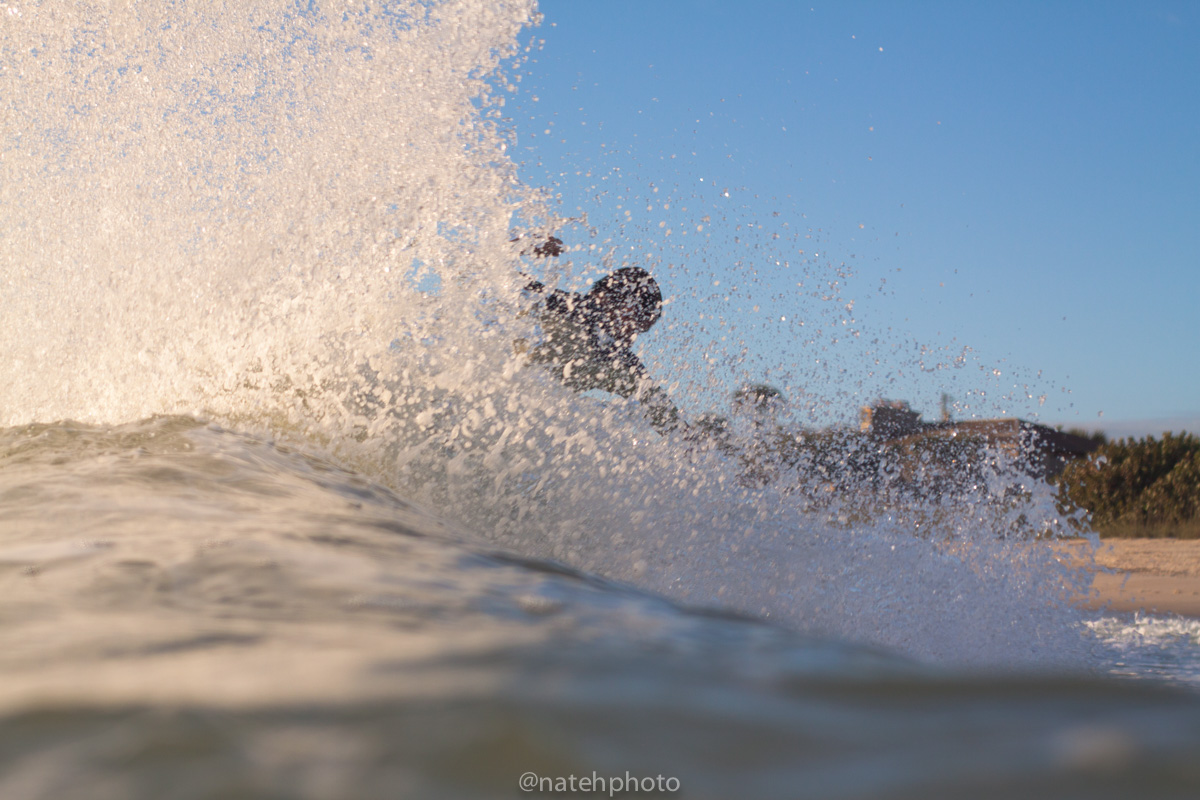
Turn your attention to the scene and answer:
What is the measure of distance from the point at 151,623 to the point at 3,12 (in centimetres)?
508

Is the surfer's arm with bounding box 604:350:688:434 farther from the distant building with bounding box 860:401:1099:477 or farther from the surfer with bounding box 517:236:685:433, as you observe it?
the distant building with bounding box 860:401:1099:477

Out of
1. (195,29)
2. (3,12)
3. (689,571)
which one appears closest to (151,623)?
(689,571)

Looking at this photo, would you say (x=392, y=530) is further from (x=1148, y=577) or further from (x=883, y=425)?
(x=1148, y=577)

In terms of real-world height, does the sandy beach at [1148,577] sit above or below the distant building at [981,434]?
below

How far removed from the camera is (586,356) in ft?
12.2

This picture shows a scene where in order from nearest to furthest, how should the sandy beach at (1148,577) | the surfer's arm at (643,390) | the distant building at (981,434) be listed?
the surfer's arm at (643,390)
the distant building at (981,434)
the sandy beach at (1148,577)

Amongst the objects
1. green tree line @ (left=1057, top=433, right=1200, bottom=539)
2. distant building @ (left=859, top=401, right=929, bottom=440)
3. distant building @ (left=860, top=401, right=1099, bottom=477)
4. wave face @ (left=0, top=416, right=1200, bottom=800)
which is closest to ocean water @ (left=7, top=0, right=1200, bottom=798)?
wave face @ (left=0, top=416, right=1200, bottom=800)

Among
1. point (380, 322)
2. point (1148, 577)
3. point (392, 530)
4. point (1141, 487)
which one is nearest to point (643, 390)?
point (380, 322)

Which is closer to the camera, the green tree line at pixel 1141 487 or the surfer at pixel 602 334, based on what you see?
the surfer at pixel 602 334

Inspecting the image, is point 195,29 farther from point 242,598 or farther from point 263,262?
point 242,598

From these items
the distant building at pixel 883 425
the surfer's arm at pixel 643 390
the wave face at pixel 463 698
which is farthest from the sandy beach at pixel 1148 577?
the wave face at pixel 463 698

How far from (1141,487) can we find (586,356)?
12478 millimetres

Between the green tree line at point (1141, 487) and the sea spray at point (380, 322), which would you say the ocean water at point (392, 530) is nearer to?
the sea spray at point (380, 322)

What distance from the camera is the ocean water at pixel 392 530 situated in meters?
0.70
